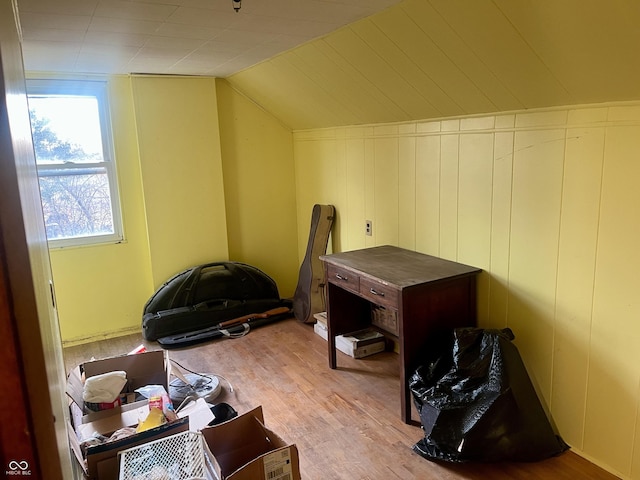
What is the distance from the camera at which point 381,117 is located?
3234 mm

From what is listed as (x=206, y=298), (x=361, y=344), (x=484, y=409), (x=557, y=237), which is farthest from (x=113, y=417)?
(x=557, y=237)

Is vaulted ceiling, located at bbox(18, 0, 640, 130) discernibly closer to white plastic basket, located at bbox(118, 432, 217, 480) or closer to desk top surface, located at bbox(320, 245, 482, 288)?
desk top surface, located at bbox(320, 245, 482, 288)

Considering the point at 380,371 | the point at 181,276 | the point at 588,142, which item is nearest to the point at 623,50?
the point at 588,142

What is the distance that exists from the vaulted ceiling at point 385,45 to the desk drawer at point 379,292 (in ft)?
3.40

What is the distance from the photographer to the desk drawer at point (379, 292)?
249 centimetres

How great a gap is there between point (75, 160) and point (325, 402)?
2.64 m

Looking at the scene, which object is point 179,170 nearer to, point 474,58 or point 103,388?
point 103,388

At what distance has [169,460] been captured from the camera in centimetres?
163

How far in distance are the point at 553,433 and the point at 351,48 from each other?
2.17 metres

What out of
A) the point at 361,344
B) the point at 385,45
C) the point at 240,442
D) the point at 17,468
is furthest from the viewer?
the point at 361,344

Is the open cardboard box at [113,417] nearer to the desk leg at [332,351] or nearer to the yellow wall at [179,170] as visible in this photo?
the desk leg at [332,351]

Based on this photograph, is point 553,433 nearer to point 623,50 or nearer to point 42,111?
point 623,50

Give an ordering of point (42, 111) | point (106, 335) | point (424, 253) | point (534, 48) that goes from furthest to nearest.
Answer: point (106, 335) → point (42, 111) → point (424, 253) → point (534, 48)

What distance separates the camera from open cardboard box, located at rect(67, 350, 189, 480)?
1.65m
